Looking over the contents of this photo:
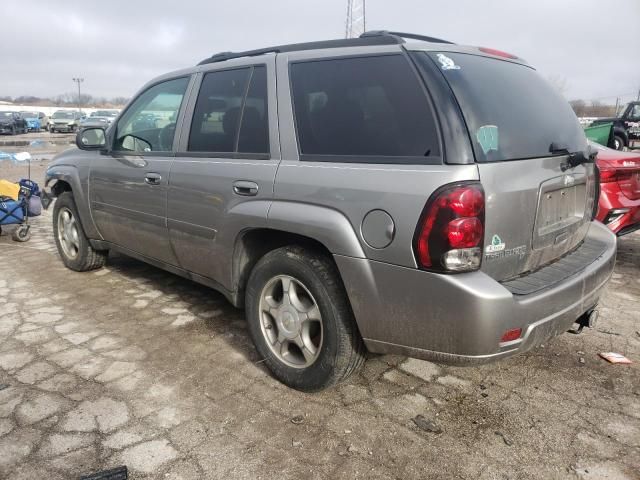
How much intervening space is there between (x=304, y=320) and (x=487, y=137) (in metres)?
1.35

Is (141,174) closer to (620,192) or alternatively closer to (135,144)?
(135,144)

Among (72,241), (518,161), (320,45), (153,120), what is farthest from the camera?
(72,241)

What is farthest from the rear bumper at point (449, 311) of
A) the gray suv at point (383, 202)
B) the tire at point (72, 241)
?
the tire at point (72, 241)

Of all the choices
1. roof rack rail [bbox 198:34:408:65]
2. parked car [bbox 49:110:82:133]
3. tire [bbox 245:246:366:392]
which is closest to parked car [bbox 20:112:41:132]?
parked car [bbox 49:110:82:133]

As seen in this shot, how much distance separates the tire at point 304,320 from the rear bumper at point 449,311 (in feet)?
0.43

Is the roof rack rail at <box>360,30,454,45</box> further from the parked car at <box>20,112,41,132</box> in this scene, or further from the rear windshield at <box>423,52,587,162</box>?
the parked car at <box>20,112,41,132</box>

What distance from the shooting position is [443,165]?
84.0 inches

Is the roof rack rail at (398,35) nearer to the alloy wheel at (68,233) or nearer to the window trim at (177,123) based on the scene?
the window trim at (177,123)

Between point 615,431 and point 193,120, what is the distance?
3159 mm

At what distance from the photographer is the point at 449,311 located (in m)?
2.13

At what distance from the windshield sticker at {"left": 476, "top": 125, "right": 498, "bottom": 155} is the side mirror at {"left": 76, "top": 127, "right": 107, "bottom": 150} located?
332cm

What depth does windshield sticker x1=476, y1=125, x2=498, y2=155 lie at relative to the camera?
2207 mm

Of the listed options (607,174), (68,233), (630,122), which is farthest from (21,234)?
(630,122)

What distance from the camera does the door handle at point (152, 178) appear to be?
3.57 m
